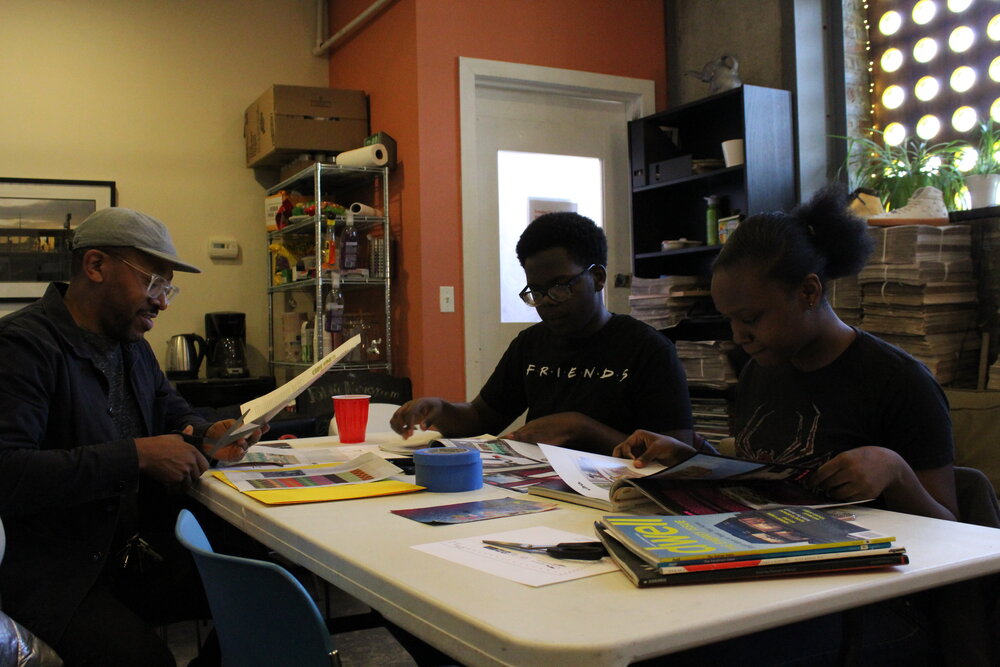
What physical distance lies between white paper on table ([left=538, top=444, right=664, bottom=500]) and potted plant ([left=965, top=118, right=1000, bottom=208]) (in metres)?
2.18

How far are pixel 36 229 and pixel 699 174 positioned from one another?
3230 mm

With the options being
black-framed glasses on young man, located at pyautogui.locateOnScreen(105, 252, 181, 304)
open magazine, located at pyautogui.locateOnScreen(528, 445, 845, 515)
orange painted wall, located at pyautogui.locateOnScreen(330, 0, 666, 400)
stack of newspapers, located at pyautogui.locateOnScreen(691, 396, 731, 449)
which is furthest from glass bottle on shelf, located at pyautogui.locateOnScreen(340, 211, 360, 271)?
open magazine, located at pyautogui.locateOnScreen(528, 445, 845, 515)

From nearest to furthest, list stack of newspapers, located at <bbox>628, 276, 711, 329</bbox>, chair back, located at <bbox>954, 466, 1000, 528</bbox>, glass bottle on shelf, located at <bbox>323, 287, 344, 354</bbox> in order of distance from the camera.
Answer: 1. chair back, located at <bbox>954, 466, 1000, 528</bbox>
2. stack of newspapers, located at <bbox>628, 276, 711, 329</bbox>
3. glass bottle on shelf, located at <bbox>323, 287, 344, 354</bbox>

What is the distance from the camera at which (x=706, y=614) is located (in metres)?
0.78

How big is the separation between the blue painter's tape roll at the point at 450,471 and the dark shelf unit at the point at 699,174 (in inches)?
93.4

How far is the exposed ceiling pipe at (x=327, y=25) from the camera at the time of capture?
4.20 meters

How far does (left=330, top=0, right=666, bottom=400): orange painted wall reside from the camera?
3793 mm

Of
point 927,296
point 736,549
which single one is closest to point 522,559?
point 736,549

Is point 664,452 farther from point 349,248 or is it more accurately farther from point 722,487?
point 349,248

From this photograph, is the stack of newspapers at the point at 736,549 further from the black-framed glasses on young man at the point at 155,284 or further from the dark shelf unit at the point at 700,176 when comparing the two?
the dark shelf unit at the point at 700,176

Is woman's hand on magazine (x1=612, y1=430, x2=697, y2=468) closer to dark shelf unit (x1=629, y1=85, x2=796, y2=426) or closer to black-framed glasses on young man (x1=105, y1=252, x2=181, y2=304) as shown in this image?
black-framed glasses on young man (x1=105, y1=252, x2=181, y2=304)

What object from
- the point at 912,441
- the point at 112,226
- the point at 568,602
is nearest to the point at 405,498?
the point at 568,602

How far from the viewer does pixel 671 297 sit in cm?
374

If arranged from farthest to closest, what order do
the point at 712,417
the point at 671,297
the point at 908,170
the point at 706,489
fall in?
1. the point at 671,297
2. the point at 712,417
3. the point at 908,170
4. the point at 706,489
